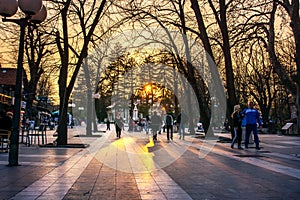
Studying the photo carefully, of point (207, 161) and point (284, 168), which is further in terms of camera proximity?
point (207, 161)

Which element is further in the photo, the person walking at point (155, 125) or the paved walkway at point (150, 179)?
the person walking at point (155, 125)

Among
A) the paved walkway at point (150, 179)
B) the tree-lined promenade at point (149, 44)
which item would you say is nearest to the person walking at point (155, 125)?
the tree-lined promenade at point (149, 44)

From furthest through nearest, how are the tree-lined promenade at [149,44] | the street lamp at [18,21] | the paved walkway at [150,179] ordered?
the tree-lined promenade at [149,44] → the street lamp at [18,21] → the paved walkway at [150,179]

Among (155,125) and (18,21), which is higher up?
(18,21)

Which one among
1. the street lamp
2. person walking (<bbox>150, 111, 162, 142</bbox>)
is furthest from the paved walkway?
person walking (<bbox>150, 111, 162, 142</bbox>)

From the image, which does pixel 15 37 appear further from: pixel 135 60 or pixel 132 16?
pixel 135 60

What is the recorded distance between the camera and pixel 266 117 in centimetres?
4738

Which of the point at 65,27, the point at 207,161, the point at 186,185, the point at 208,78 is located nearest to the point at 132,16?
the point at 65,27

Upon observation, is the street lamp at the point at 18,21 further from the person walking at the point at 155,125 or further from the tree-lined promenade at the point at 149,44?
the person walking at the point at 155,125

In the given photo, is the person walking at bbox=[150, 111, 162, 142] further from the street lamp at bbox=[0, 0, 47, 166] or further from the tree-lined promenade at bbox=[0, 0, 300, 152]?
the street lamp at bbox=[0, 0, 47, 166]

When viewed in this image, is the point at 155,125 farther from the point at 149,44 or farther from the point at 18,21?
the point at 18,21

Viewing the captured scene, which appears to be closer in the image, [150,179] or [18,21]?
[150,179]

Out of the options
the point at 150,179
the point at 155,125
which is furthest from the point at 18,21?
the point at 155,125

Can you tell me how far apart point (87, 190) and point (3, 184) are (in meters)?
1.63
